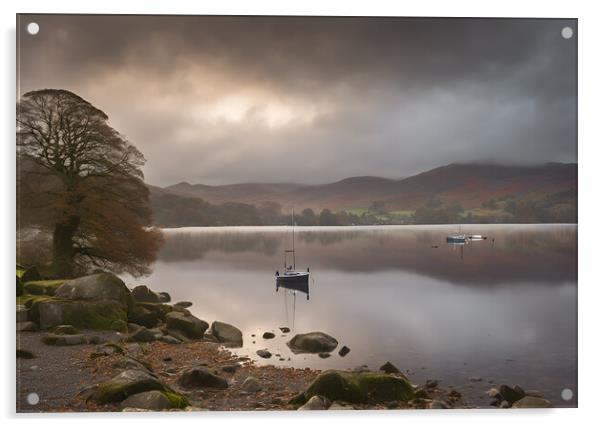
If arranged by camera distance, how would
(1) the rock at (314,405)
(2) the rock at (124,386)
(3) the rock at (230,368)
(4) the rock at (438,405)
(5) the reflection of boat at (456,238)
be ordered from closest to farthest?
(2) the rock at (124,386)
(1) the rock at (314,405)
(4) the rock at (438,405)
(3) the rock at (230,368)
(5) the reflection of boat at (456,238)

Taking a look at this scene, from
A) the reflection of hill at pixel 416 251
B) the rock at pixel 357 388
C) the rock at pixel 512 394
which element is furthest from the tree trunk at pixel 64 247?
the rock at pixel 512 394

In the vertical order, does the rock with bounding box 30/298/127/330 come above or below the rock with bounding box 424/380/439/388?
above

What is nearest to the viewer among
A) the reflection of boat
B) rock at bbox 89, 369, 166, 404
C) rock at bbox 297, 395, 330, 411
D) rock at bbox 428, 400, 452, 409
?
rock at bbox 89, 369, 166, 404

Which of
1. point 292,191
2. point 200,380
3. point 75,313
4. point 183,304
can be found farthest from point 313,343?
point 75,313

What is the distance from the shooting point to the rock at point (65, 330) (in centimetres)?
489

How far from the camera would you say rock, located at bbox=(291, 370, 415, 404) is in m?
4.70

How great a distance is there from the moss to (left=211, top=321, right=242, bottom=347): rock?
2.67 ft

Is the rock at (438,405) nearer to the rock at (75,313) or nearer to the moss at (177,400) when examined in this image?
the moss at (177,400)

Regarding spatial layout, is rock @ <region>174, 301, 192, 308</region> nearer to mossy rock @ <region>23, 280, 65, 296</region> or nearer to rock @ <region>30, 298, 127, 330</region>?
rock @ <region>30, 298, 127, 330</region>

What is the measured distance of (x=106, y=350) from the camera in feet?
16.0

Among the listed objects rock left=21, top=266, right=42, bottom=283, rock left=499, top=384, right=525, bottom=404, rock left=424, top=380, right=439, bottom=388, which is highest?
rock left=21, top=266, right=42, bottom=283

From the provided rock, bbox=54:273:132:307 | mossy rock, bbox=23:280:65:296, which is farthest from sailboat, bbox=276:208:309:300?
mossy rock, bbox=23:280:65:296

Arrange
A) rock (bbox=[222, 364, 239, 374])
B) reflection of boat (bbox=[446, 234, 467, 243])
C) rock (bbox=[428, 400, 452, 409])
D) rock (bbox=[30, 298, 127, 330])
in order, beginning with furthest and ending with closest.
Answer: reflection of boat (bbox=[446, 234, 467, 243]), rock (bbox=[222, 364, 239, 374]), rock (bbox=[30, 298, 127, 330]), rock (bbox=[428, 400, 452, 409])

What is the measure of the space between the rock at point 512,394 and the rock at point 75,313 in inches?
194
